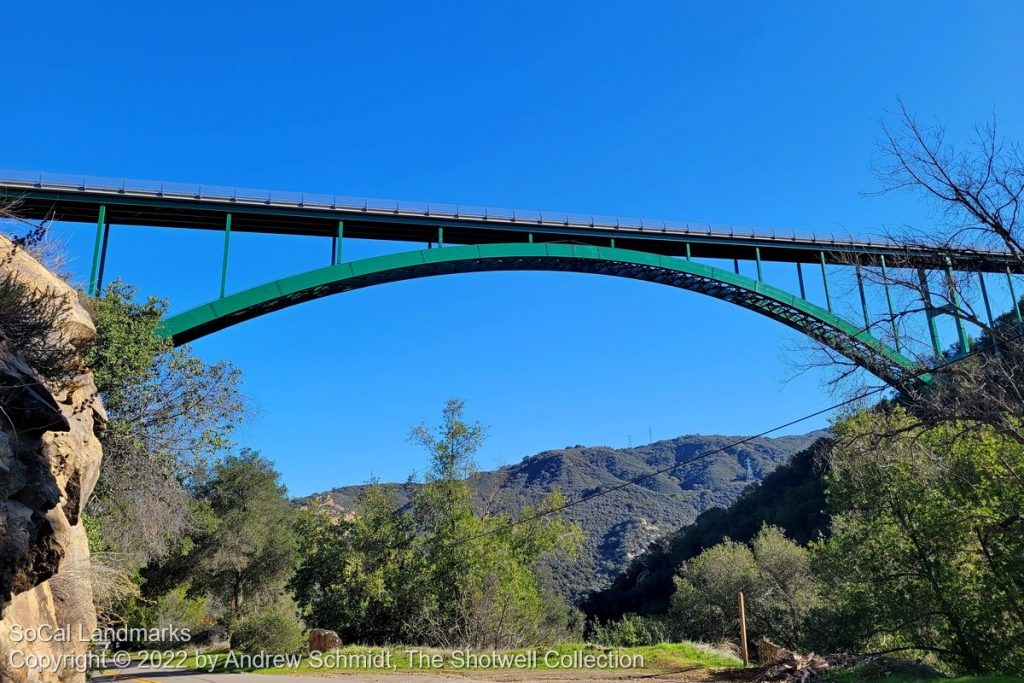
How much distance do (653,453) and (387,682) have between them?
407ft

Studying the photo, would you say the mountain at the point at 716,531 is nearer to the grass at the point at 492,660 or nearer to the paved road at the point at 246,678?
the grass at the point at 492,660

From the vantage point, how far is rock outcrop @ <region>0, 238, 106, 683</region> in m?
7.93

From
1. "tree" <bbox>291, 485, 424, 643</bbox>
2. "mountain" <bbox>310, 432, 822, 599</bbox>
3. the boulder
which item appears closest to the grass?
the boulder

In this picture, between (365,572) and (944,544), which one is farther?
(365,572)

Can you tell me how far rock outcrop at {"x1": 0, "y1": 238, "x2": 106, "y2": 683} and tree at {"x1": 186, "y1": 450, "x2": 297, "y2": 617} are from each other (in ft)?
69.7

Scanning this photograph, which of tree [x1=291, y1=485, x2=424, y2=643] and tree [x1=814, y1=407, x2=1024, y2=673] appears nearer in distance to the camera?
tree [x1=814, y1=407, x2=1024, y2=673]

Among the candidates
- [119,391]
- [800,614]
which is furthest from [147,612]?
[800,614]

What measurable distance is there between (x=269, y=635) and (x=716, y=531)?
4585 cm

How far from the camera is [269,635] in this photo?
23078mm

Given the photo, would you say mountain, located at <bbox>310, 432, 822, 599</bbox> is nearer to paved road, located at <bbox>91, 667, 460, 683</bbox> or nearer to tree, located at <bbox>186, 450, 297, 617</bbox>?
tree, located at <bbox>186, 450, 297, 617</bbox>

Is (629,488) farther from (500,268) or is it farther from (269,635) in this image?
(269,635)

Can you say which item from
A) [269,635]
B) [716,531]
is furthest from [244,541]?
[716,531]

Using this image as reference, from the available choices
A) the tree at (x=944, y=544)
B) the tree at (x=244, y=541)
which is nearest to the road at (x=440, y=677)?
the tree at (x=944, y=544)

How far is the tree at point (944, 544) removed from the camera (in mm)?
13242
